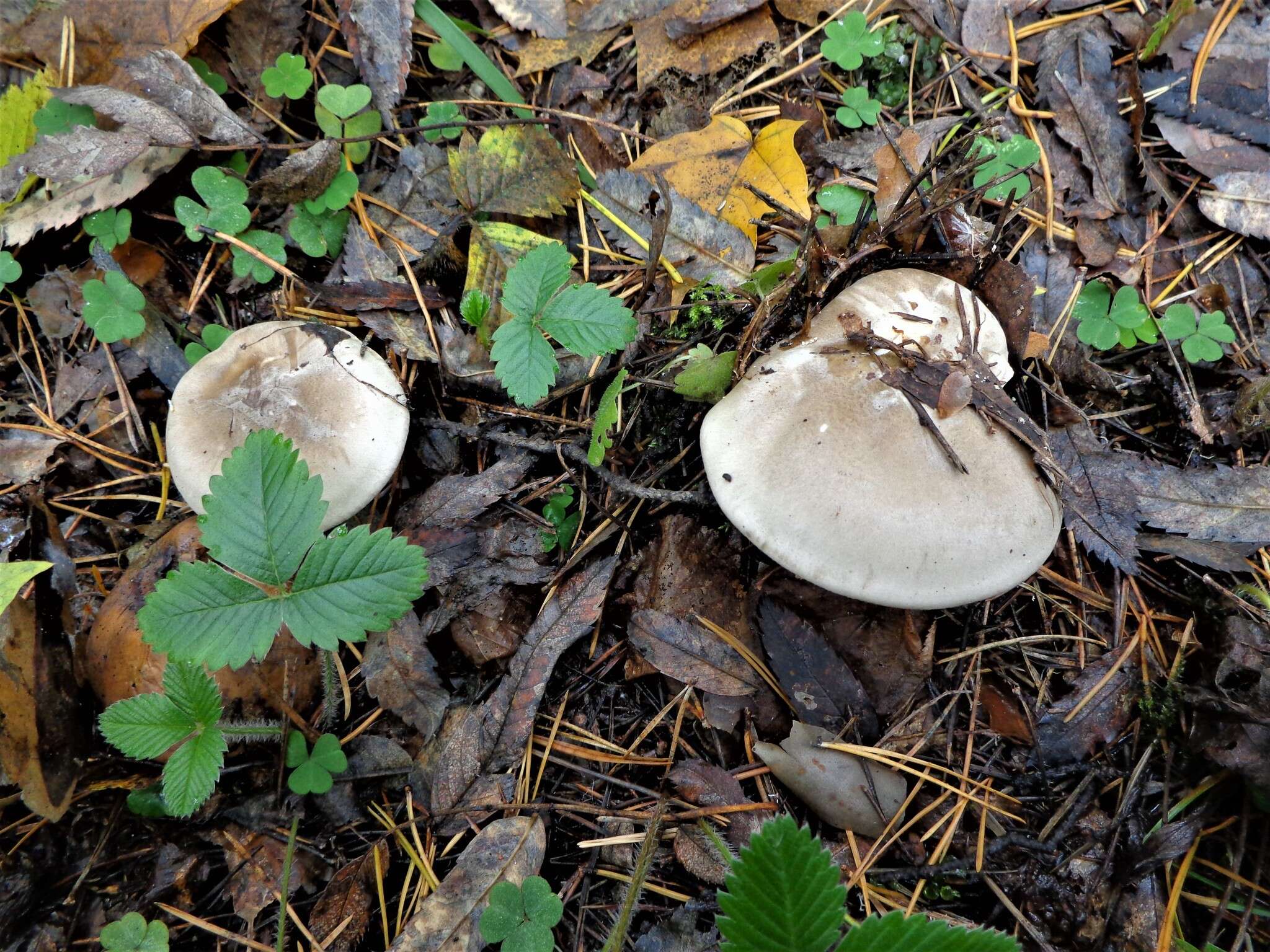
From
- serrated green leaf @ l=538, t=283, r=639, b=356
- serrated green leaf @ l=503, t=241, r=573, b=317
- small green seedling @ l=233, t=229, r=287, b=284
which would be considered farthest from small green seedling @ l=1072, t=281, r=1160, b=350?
small green seedling @ l=233, t=229, r=287, b=284

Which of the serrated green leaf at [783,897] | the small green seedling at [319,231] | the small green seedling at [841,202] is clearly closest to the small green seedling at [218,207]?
the small green seedling at [319,231]

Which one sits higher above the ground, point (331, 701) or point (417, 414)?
point (417, 414)

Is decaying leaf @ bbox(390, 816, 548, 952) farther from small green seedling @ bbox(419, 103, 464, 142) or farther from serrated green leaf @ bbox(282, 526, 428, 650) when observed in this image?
small green seedling @ bbox(419, 103, 464, 142)

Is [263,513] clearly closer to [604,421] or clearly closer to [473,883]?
[604,421]

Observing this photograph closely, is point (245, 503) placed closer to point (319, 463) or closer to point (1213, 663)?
point (319, 463)

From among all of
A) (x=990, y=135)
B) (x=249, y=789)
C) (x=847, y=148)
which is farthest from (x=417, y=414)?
(x=990, y=135)

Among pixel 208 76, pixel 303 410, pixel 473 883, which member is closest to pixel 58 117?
pixel 208 76
